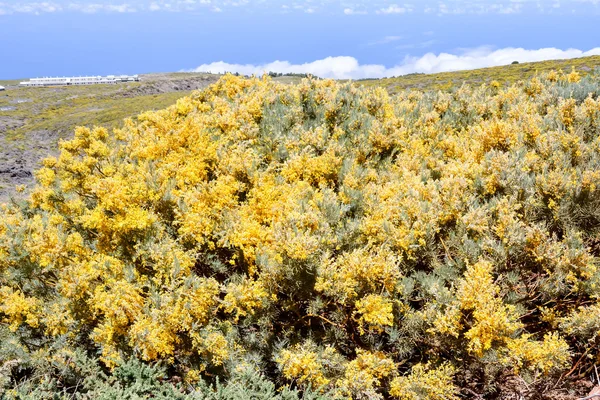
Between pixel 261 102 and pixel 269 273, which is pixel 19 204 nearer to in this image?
pixel 261 102

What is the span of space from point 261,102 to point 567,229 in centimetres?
864

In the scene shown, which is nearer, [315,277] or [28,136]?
[315,277]

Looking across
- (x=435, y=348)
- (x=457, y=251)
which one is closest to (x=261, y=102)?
(x=457, y=251)

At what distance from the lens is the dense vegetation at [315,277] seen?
209 inches

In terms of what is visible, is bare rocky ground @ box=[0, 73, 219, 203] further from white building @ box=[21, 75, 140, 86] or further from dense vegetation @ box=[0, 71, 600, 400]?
white building @ box=[21, 75, 140, 86]

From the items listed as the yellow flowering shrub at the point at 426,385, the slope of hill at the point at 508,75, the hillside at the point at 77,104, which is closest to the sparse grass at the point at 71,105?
the hillside at the point at 77,104

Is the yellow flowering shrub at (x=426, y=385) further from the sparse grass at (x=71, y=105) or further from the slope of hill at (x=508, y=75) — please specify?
the sparse grass at (x=71, y=105)

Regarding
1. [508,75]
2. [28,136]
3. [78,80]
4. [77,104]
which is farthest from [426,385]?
[78,80]

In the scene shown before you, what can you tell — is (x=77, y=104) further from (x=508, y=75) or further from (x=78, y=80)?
(x=508, y=75)

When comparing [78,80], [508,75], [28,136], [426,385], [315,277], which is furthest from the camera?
[78,80]

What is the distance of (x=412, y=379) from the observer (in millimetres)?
5215

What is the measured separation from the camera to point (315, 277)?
5.70 meters

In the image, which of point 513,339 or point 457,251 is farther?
point 457,251

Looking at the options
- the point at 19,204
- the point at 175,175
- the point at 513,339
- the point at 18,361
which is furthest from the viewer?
the point at 19,204
